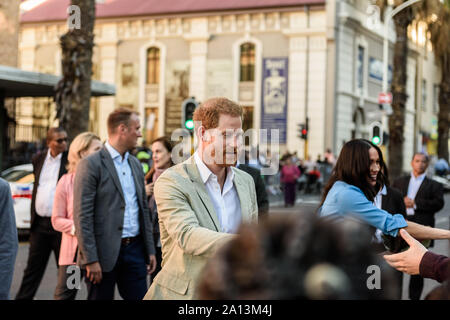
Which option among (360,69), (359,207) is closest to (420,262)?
(359,207)

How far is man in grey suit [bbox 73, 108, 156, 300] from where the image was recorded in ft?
16.4

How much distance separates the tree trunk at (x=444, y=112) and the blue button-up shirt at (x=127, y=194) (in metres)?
34.4

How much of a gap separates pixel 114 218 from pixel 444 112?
36.9 metres

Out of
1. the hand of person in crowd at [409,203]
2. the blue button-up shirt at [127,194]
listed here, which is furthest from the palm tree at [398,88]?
the blue button-up shirt at [127,194]

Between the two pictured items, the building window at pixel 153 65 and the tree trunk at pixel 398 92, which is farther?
the building window at pixel 153 65

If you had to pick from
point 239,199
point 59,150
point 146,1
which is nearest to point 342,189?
point 239,199

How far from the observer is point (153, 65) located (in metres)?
37.8

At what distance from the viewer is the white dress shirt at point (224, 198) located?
2998 millimetres

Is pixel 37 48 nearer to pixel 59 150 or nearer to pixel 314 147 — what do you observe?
pixel 314 147

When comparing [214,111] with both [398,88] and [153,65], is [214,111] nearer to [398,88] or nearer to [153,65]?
[398,88]

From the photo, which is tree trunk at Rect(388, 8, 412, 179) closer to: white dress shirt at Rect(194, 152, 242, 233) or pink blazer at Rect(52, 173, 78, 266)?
pink blazer at Rect(52, 173, 78, 266)

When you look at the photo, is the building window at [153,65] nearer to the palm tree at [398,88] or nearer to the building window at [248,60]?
the building window at [248,60]

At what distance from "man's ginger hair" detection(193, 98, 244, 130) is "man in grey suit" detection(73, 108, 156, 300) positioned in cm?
235
